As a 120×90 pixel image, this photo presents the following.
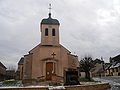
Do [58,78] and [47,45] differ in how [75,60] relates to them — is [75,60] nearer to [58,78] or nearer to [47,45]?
[47,45]

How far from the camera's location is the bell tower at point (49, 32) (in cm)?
3147

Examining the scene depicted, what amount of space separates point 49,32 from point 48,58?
5.34 meters

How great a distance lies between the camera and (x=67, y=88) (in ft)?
45.8

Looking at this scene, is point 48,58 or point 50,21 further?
point 50,21

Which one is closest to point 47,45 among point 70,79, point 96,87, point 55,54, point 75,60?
point 55,54

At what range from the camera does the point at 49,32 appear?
3189 cm

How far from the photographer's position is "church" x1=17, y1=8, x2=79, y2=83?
2892 cm

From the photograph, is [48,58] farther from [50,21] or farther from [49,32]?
[50,21]

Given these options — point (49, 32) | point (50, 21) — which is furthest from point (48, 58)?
point (50, 21)

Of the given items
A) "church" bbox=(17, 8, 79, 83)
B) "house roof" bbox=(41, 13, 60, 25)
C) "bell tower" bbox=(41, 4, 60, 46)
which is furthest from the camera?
"house roof" bbox=(41, 13, 60, 25)

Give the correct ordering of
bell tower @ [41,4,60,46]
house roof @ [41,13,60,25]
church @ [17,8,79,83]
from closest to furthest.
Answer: church @ [17,8,79,83] < bell tower @ [41,4,60,46] < house roof @ [41,13,60,25]

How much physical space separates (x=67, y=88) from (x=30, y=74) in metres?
16.8

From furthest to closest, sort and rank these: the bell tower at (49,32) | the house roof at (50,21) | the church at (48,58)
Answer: the house roof at (50,21) < the bell tower at (49,32) < the church at (48,58)

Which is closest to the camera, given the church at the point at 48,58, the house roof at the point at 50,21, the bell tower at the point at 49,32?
the church at the point at 48,58
